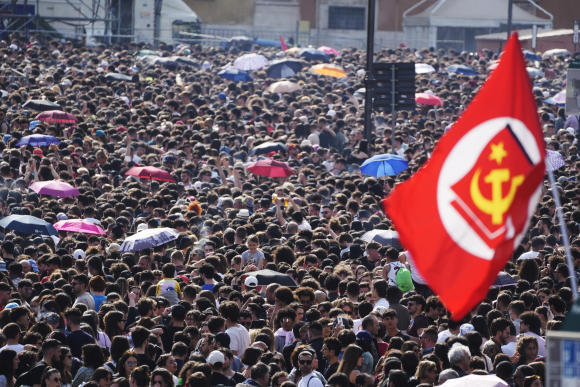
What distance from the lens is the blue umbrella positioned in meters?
18.8

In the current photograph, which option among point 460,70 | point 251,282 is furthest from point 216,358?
point 460,70

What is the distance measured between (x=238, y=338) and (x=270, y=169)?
922 cm

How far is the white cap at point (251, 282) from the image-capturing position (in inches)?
474

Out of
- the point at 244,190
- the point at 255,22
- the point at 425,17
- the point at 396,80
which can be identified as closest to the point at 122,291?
the point at 244,190

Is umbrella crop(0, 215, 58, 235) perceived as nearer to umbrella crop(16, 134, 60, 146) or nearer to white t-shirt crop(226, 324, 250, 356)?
white t-shirt crop(226, 324, 250, 356)

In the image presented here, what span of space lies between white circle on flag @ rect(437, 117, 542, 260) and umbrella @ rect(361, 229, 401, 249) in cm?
789

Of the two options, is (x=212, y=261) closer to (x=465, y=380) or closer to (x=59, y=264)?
(x=59, y=264)

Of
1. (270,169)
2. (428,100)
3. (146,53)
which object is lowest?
(270,169)

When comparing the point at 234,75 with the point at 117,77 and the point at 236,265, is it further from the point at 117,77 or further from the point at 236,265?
the point at 236,265

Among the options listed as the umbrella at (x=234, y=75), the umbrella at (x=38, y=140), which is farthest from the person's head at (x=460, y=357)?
the umbrella at (x=234, y=75)

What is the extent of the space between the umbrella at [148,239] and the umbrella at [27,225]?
1303mm

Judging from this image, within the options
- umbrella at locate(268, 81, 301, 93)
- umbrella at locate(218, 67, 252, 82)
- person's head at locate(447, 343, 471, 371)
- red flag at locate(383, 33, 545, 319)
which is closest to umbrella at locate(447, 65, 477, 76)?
umbrella at locate(218, 67, 252, 82)

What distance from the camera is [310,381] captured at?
Answer: 8.95m

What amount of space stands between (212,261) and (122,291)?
1191mm
